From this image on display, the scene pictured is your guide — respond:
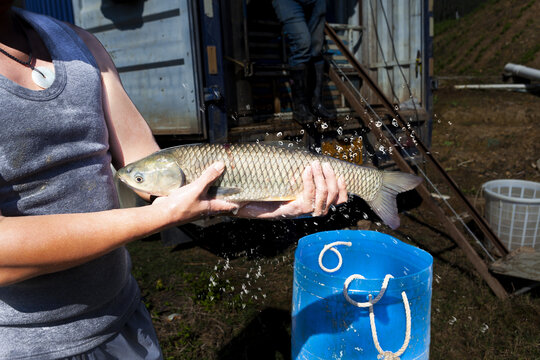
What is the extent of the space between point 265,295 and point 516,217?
10.6 ft

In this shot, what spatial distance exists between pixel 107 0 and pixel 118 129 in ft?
13.1

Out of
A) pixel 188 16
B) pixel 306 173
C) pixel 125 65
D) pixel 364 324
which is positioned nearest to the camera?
pixel 306 173

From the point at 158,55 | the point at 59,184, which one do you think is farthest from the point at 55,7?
the point at 59,184

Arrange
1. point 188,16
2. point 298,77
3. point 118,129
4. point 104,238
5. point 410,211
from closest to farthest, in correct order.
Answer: point 104,238, point 118,129, point 188,16, point 298,77, point 410,211

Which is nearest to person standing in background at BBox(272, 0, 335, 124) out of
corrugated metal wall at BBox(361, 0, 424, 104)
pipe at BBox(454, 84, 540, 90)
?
corrugated metal wall at BBox(361, 0, 424, 104)

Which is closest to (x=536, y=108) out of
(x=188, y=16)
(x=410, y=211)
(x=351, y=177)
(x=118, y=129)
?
(x=410, y=211)

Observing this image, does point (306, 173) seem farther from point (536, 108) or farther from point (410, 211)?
point (536, 108)

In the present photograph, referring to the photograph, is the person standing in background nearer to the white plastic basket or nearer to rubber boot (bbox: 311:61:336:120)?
rubber boot (bbox: 311:61:336:120)

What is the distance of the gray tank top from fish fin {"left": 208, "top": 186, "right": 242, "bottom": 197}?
43 centimetres

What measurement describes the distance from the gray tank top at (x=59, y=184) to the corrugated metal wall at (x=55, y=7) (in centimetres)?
521

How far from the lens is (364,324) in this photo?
6.91 ft

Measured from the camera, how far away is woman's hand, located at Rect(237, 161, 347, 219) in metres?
1.92

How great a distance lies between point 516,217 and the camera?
16.3ft

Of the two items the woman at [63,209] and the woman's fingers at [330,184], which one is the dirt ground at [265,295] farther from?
the woman at [63,209]
